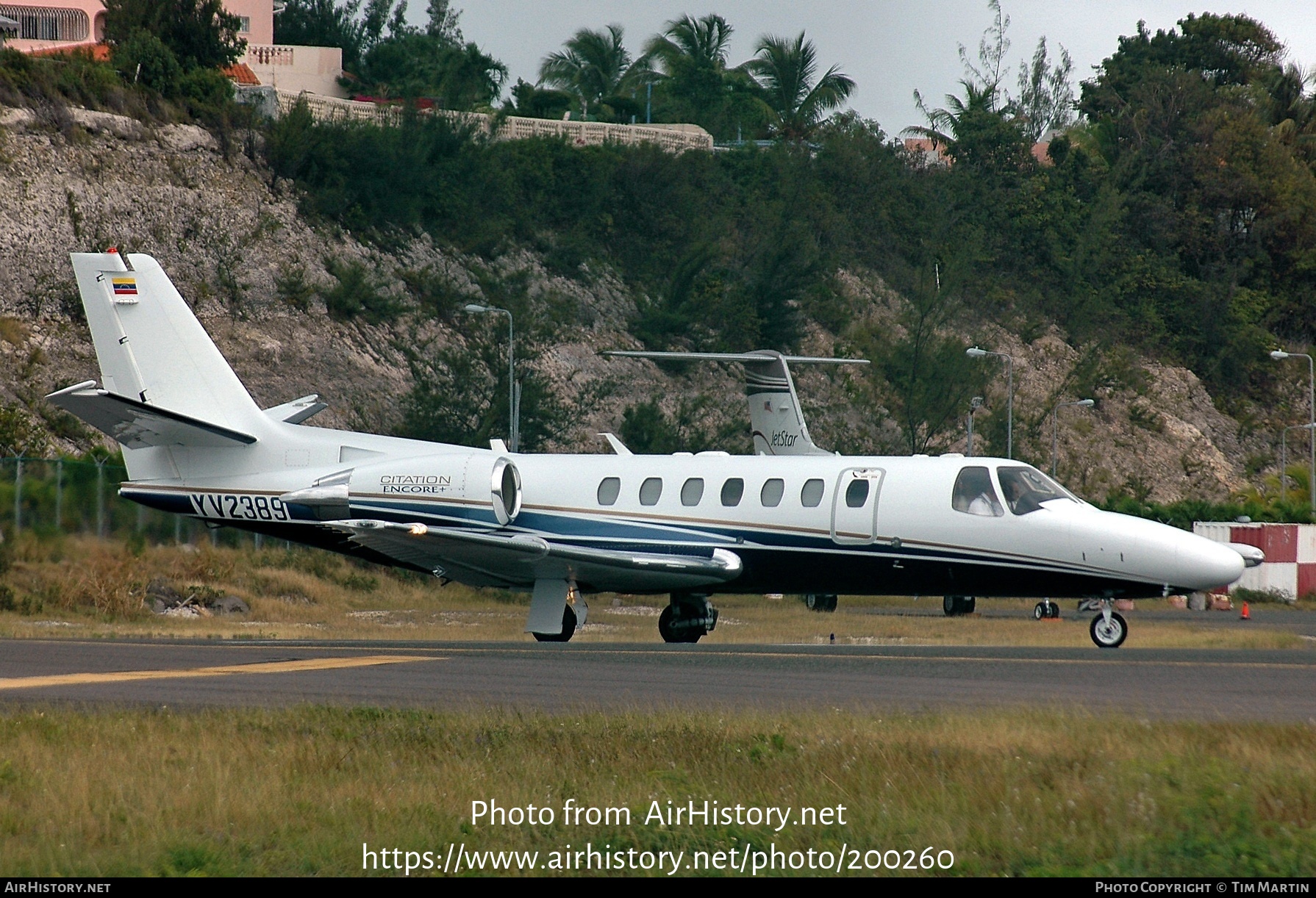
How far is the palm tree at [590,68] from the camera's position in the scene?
9682 cm

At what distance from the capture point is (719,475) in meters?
23.6

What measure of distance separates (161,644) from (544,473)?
6379mm

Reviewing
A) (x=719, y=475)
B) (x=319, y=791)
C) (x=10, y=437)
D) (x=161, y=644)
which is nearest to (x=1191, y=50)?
(x=10, y=437)

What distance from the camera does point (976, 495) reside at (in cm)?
2194

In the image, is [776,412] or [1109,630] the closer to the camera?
[1109,630]

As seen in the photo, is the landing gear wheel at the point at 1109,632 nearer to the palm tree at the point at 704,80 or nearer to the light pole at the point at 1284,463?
the light pole at the point at 1284,463

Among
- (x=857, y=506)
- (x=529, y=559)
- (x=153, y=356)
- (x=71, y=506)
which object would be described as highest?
(x=153, y=356)

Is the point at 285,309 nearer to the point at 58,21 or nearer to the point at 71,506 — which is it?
the point at 58,21

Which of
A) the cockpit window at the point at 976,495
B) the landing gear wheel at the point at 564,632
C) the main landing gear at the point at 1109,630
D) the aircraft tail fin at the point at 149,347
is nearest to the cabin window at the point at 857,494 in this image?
the cockpit window at the point at 976,495

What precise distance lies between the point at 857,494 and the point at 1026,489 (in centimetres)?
234

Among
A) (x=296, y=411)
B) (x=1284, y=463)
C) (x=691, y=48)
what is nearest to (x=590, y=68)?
(x=691, y=48)

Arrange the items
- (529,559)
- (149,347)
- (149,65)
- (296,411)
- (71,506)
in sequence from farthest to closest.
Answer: (149,65)
(71,506)
(296,411)
(149,347)
(529,559)

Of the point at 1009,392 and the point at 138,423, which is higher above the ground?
the point at 138,423

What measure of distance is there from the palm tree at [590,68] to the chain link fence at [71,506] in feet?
222
